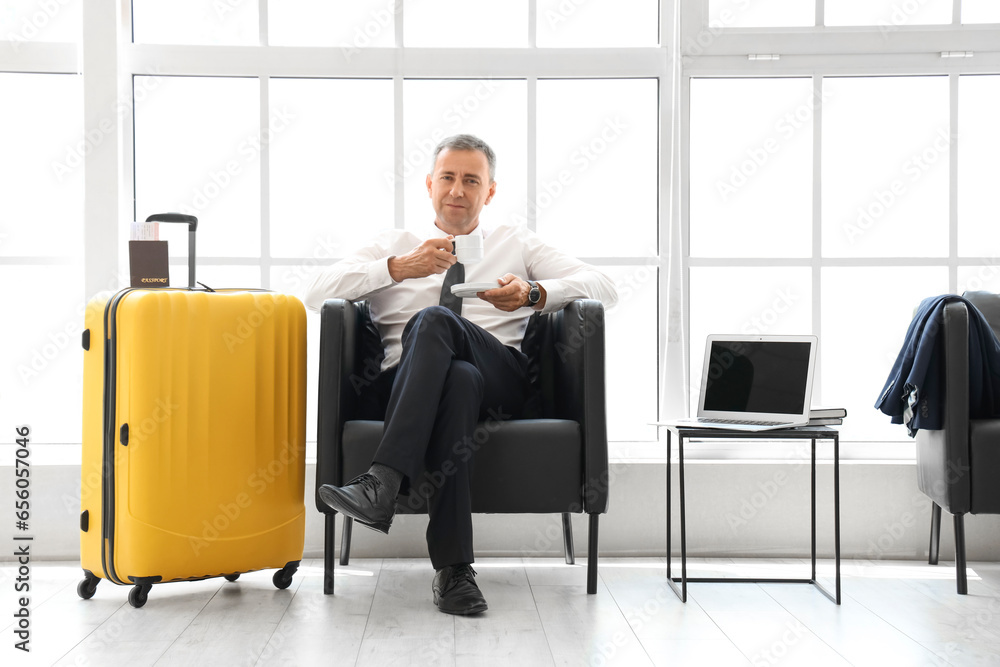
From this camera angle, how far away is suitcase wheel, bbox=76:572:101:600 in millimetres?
2020

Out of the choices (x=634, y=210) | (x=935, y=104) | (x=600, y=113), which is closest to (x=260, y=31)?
(x=600, y=113)

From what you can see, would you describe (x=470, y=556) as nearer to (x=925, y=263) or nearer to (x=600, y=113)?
(x=600, y=113)

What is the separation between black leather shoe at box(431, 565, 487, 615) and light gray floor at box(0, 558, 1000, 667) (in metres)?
0.03

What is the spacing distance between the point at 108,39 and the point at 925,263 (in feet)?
9.60

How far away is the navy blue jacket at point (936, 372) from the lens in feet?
7.02

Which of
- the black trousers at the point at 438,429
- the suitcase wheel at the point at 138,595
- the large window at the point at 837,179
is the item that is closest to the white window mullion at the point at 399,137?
the black trousers at the point at 438,429

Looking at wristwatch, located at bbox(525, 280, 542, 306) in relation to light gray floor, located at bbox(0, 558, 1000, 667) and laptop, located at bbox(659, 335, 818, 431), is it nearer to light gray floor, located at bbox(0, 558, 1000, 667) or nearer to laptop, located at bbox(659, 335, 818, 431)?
laptop, located at bbox(659, 335, 818, 431)

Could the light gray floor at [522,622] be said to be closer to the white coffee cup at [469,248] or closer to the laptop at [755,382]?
the laptop at [755,382]

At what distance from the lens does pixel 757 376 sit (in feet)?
7.29

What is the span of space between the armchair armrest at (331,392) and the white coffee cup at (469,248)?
0.34 metres

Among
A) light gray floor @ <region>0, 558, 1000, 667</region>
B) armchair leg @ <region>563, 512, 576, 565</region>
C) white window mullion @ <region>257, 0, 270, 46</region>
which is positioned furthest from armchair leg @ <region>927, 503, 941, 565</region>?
white window mullion @ <region>257, 0, 270, 46</region>

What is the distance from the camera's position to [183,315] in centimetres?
198

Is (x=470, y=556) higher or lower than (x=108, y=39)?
lower

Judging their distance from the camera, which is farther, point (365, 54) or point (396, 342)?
point (365, 54)
